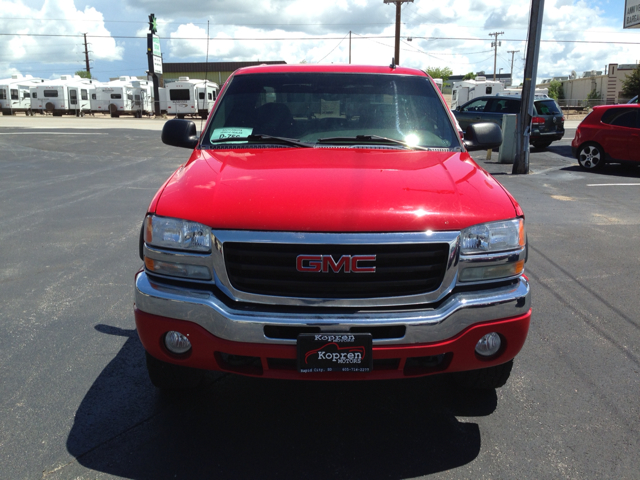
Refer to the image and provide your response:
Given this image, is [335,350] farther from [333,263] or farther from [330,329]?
[333,263]

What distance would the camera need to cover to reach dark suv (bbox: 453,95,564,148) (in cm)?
1884

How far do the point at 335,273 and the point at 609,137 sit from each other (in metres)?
13.4

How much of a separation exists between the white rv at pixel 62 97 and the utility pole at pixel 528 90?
40.5 metres

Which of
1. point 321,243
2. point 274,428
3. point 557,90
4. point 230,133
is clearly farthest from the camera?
point 557,90

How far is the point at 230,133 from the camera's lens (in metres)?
3.91

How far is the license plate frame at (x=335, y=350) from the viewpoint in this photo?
2545 mm

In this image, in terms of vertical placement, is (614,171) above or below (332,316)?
below

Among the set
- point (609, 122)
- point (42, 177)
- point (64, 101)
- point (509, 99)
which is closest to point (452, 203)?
point (42, 177)

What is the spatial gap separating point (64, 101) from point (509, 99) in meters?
37.6

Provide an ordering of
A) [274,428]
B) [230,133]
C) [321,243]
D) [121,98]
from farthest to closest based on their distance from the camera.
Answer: [121,98] < [230,133] < [274,428] < [321,243]

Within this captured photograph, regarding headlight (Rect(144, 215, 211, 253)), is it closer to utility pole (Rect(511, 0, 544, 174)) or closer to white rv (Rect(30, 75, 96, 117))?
utility pole (Rect(511, 0, 544, 174))

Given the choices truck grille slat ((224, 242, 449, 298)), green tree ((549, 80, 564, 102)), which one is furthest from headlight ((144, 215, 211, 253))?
green tree ((549, 80, 564, 102))

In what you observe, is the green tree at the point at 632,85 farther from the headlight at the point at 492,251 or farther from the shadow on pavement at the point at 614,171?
the headlight at the point at 492,251

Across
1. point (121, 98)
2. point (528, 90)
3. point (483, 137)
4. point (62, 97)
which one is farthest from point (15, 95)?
point (483, 137)
